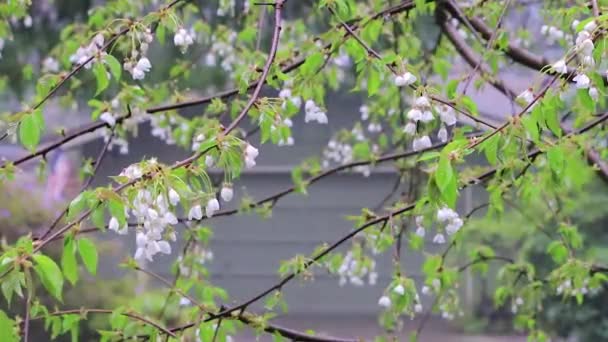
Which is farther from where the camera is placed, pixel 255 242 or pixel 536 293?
pixel 255 242

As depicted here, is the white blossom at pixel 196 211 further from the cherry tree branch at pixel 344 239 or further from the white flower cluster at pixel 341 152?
the white flower cluster at pixel 341 152

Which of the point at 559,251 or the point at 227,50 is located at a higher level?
the point at 227,50

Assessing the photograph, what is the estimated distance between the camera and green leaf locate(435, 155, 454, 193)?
131 centimetres

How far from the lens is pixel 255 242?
7414 mm

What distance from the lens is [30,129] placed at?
1.61 metres

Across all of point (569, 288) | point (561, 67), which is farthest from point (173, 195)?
point (569, 288)

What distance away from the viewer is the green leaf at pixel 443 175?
4.29 ft

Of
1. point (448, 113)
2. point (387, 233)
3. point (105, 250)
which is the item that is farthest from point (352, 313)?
point (448, 113)

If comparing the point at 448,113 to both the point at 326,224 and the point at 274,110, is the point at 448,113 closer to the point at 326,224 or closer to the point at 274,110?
the point at 274,110

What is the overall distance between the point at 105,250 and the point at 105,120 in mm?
3396

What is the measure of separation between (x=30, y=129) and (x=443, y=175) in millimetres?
806

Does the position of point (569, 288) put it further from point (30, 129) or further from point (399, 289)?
point (30, 129)

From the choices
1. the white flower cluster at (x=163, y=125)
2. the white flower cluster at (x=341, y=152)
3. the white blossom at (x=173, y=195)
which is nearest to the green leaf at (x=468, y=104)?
Answer: the white blossom at (x=173, y=195)

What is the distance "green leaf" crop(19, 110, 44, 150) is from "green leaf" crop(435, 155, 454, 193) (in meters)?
0.78
